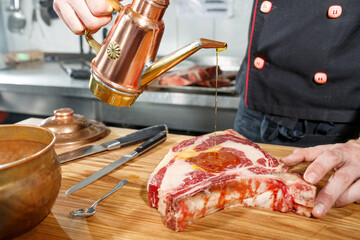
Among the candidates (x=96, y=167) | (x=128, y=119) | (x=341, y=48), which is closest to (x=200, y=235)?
(x=96, y=167)

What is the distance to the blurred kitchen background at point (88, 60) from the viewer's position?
2230mm

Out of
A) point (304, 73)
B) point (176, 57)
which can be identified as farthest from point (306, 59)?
point (176, 57)

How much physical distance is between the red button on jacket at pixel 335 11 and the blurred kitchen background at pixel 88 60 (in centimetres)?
87

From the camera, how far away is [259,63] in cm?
152

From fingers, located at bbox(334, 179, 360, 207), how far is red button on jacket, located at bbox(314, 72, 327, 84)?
0.58 metres

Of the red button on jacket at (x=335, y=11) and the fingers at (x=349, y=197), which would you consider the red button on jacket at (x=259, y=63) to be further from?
the fingers at (x=349, y=197)

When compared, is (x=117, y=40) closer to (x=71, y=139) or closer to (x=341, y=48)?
(x=71, y=139)

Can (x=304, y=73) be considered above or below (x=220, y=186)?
above

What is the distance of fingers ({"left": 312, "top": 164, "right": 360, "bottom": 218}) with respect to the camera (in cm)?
90

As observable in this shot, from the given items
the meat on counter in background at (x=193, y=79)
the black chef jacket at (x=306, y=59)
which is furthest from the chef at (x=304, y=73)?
the meat on counter in background at (x=193, y=79)

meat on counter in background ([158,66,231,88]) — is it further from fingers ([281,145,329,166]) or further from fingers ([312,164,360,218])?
fingers ([312,164,360,218])

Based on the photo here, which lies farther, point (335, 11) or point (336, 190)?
point (335, 11)

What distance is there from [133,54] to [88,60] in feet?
8.41

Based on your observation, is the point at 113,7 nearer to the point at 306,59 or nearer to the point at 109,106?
the point at 306,59
